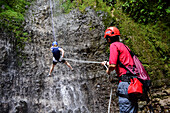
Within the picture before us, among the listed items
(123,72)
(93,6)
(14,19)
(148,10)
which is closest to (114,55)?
(123,72)

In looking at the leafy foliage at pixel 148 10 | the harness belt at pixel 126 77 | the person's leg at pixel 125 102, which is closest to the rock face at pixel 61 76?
the leafy foliage at pixel 148 10

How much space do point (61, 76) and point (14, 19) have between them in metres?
4.51

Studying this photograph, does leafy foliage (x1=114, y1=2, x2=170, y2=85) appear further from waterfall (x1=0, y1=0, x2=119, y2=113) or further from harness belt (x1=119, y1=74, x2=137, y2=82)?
harness belt (x1=119, y1=74, x2=137, y2=82)

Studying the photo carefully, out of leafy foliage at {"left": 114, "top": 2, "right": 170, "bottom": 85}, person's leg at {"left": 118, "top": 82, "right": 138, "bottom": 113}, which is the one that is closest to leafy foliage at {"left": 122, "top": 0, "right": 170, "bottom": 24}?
leafy foliage at {"left": 114, "top": 2, "right": 170, "bottom": 85}

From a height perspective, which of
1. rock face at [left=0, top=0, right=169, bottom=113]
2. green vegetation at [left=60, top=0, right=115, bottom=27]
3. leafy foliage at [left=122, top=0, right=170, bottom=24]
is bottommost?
rock face at [left=0, top=0, right=169, bottom=113]

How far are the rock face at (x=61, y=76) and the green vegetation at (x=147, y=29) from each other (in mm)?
869

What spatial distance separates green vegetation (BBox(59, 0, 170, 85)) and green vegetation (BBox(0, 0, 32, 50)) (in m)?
4.95

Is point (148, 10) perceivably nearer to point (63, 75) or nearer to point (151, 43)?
point (151, 43)

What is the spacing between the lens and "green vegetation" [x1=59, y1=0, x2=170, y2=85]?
5051 mm

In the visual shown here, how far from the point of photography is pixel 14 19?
7.23m

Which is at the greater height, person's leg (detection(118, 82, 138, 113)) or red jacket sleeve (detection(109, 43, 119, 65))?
red jacket sleeve (detection(109, 43, 119, 65))

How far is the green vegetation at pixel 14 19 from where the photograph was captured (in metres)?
6.48

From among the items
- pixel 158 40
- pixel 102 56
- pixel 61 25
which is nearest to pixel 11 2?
pixel 61 25

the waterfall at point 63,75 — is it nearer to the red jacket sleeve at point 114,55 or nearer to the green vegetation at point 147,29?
the green vegetation at point 147,29
